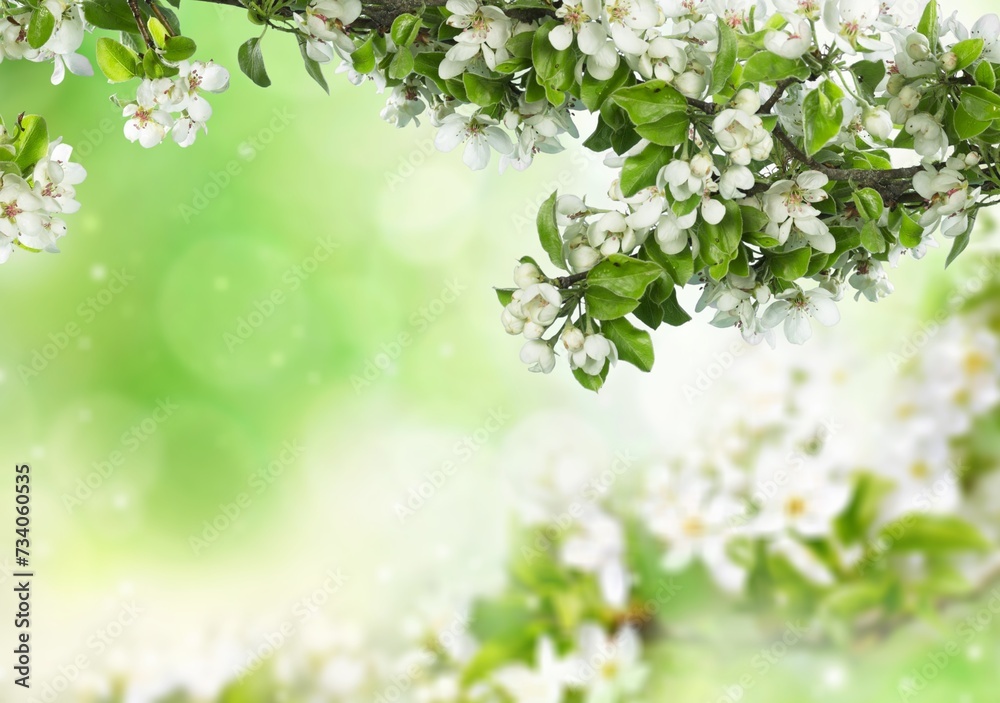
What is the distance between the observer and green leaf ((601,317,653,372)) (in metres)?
0.47

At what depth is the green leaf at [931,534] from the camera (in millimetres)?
1436

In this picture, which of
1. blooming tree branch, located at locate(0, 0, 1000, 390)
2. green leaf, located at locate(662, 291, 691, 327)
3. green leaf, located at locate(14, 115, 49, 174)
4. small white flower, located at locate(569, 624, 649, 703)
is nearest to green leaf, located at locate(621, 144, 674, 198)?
blooming tree branch, located at locate(0, 0, 1000, 390)

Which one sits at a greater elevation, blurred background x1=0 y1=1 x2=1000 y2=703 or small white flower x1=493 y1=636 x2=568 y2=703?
blurred background x1=0 y1=1 x2=1000 y2=703

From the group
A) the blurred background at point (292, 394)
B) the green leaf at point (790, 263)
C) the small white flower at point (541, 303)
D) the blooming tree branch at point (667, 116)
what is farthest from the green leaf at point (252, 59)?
the blurred background at point (292, 394)

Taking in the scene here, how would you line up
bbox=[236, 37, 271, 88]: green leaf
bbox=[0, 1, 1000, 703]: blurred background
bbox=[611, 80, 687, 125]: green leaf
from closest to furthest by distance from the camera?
1. bbox=[611, 80, 687, 125]: green leaf
2. bbox=[236, 37, 271, 88]: green leaf
3. bbox=[0, 1, 1000, 703]: blurred background

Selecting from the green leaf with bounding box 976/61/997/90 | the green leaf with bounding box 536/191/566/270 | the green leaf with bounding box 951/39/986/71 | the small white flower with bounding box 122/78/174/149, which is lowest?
the green leaf with bounding box 536/191/566/270

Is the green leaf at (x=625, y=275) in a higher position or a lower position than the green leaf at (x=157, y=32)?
lower

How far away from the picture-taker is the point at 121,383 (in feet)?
4.65

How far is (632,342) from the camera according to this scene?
475 millimetres

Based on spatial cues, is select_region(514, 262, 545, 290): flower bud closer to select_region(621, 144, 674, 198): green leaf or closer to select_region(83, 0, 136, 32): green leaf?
select_region(621, 144, 674, 198): green leaf

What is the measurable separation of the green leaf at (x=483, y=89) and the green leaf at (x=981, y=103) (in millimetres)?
257

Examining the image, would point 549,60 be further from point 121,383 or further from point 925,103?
point 121,383

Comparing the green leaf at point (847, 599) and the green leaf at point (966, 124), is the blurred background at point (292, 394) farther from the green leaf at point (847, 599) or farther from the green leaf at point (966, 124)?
the green leaf at point (966, 124)

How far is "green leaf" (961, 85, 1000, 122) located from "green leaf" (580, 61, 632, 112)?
0.19 meters
